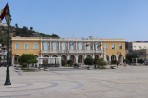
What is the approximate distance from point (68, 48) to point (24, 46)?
14.0m

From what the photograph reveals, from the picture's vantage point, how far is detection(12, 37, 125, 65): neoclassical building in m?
97.1

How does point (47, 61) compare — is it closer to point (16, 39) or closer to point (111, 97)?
point (16, 39)

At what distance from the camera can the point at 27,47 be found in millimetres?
97625

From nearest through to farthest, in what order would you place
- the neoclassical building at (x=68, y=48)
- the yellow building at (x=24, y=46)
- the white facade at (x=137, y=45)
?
the yellow building at (x=24, y=46)
the neoclassical building at (x=68, y=48)
the white facade at (x=137, y=45)

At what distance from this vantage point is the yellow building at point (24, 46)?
96.1 meters

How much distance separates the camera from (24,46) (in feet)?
318

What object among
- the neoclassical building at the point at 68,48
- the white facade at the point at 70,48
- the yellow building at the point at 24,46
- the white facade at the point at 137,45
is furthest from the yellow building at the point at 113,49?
the white facade at the point at 137,45

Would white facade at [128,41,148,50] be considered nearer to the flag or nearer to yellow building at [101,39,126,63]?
yellow building at [101,39,126,63]

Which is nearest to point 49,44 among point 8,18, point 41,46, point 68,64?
point 41,46

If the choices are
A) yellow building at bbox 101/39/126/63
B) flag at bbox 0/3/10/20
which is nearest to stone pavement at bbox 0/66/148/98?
flag at bbox 0/3/10/20

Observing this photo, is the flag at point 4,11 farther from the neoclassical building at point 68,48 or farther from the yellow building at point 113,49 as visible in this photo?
the yellow building at point 113,49

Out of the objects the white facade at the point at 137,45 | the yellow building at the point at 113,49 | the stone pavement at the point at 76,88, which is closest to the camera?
the stone pavement at the point at 76,88

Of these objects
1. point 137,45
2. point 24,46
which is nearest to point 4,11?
point 24,46

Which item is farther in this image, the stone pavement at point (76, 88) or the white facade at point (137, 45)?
the white facade at point (137, 45)
